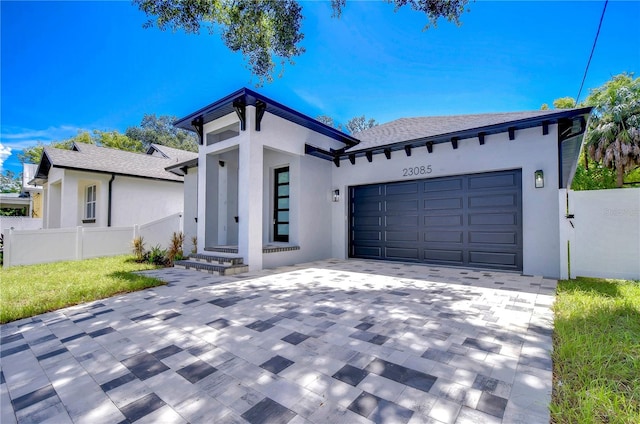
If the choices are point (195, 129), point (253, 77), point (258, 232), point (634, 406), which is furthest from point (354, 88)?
point (634, 406)

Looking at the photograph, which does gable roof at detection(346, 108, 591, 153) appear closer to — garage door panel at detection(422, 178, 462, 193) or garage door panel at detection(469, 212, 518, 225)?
garage door panel at detection(422, 178, 462, 193)

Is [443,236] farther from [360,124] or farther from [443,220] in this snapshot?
[360,124]

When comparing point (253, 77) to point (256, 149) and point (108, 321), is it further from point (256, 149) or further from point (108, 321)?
point (108, 321)

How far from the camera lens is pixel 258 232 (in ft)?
22.4

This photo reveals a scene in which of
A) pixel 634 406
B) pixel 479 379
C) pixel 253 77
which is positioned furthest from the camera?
pixel 253 77

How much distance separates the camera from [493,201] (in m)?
6.70

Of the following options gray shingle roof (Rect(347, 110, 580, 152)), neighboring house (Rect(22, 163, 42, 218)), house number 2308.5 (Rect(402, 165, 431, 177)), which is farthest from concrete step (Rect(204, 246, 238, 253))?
neighboring house (Rect(22, 163, 42, 218))

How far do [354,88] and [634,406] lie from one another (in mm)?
13955

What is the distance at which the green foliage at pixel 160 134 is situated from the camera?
32656 mm

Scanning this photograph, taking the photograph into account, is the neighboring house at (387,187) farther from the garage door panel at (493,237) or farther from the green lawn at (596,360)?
the green lawn at (596,360)

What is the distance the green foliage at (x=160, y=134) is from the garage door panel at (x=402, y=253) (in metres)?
Answer: 30.1

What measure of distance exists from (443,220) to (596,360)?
209 inches

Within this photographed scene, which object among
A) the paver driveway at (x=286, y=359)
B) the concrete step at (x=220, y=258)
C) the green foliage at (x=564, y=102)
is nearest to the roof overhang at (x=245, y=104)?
the concrete step at (x=220, y=258)

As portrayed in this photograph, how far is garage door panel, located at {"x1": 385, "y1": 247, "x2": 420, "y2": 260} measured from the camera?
780 centimetres
